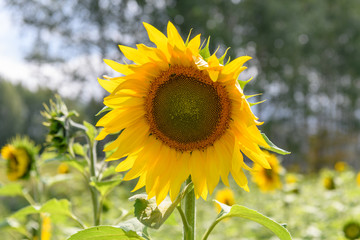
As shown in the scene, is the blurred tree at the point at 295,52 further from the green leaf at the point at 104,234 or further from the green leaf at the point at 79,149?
the green leaf at the point at 104,234

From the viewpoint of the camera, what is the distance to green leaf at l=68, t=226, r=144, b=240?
2.28 ft

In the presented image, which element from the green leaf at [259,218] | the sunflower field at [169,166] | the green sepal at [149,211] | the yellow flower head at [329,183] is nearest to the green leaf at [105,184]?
the sunflower field at [169,166]

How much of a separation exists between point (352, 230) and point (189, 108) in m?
1.22

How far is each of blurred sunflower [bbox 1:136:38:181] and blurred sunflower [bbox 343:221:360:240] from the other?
4.36ft

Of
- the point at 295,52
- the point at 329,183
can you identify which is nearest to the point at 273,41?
the point at 295,52

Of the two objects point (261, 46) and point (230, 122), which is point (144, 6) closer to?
point (261, 46)

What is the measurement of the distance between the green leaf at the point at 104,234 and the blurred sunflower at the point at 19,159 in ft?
3.19

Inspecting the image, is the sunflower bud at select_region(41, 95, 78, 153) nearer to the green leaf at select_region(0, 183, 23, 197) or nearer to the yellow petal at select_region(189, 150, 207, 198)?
the yellow petal at select_region(189, 150, 207, 198)

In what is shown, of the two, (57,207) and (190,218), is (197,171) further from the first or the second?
(57,207)

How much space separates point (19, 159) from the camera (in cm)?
161

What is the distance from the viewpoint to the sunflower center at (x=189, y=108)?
0.83m

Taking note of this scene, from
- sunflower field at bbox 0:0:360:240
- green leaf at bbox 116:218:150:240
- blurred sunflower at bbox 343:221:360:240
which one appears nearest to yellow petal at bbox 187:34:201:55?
sunflower field at bbox 0:0:360:240

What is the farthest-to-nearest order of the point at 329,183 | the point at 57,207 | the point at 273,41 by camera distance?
1. the point at 273,41
2. the point at 329,183
3. the point at 57,207

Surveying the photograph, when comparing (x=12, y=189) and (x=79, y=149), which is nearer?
(x=79, y=149)
